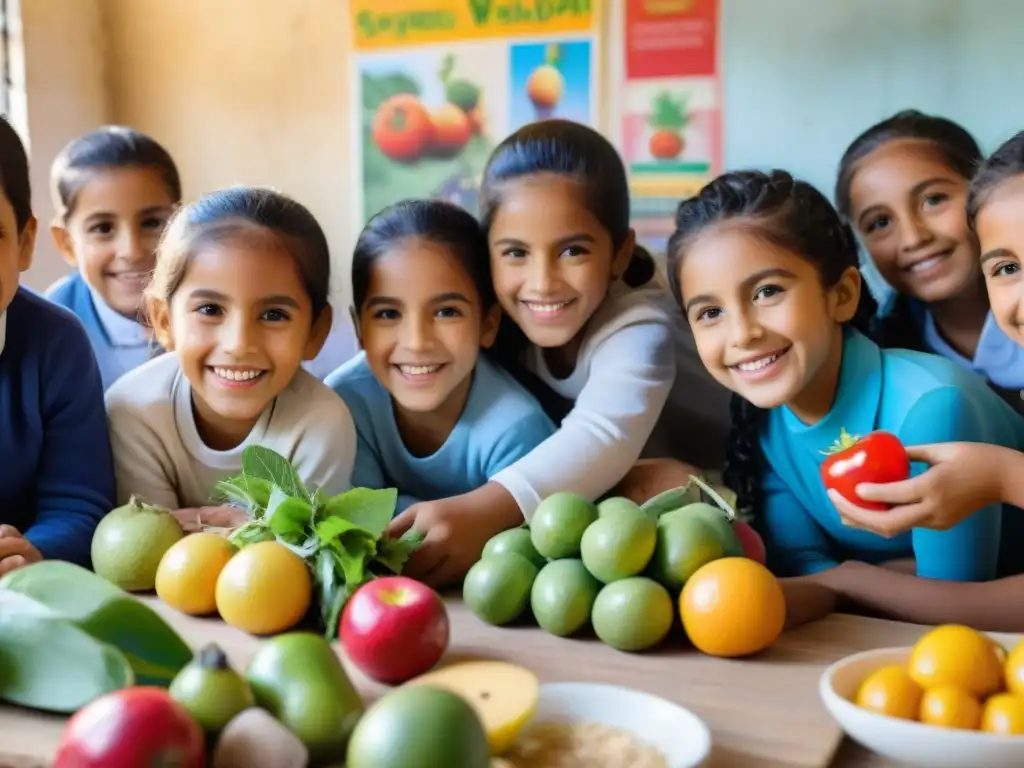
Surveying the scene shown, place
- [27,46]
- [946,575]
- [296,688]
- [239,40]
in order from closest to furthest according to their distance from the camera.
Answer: [296,688]
[946,575]
[27,46]
[239,40]

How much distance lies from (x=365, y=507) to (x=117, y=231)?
82cm

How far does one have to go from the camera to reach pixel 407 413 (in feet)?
4.21

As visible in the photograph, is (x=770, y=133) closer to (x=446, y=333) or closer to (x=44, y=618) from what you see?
(x=446, y=333)

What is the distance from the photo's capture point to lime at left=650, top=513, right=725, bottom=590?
2.63 ft

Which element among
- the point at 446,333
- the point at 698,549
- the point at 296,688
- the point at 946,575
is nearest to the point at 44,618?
the point at 296,688

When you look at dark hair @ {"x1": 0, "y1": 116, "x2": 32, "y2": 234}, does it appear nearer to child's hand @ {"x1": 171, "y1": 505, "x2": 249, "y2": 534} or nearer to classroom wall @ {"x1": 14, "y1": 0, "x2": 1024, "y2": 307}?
child's hand @ {"x1": 171, "y1": 505, "x2": 249, "y2": 534}

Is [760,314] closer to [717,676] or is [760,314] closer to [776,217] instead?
[776,217]

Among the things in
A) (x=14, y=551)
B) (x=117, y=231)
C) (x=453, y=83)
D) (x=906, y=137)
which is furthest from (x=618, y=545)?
(x=453, y=83)

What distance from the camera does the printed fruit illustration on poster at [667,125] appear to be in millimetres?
Answer: 1736

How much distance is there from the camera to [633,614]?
766mm

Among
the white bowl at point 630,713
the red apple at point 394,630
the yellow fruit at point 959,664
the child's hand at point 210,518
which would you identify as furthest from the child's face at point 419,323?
the yellow fruit at point 959,664

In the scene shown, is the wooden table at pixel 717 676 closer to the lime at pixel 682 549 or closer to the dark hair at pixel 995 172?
the lime at pixel 682 549

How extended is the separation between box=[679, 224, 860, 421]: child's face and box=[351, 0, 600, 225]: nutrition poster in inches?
32.2

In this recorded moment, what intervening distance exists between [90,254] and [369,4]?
0.80 m
